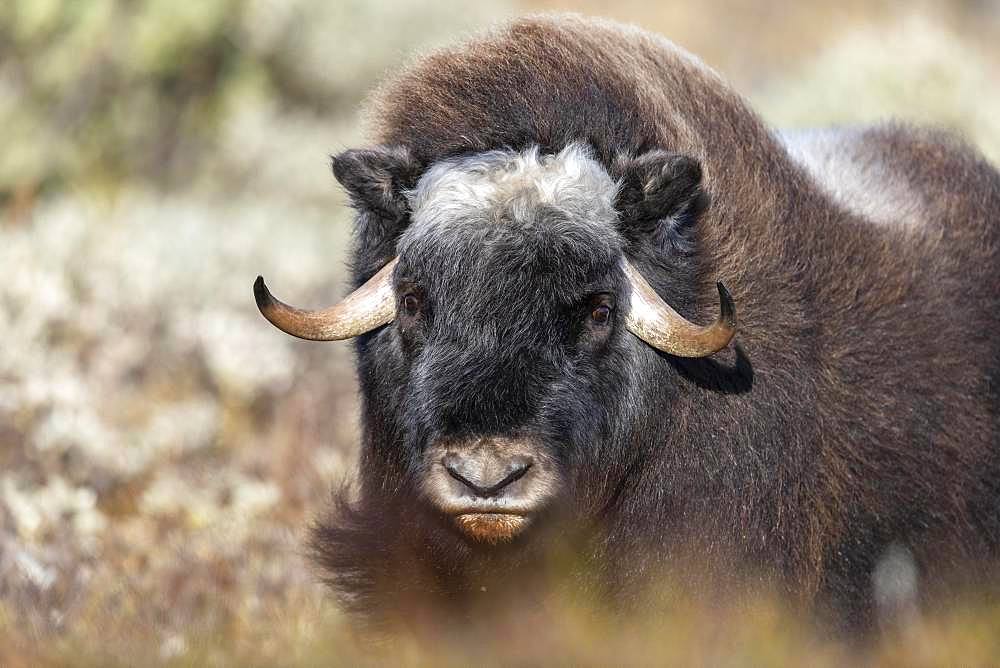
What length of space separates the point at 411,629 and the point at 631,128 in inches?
54.8

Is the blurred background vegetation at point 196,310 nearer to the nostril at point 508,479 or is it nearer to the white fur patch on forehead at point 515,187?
the nostril at point 508,479

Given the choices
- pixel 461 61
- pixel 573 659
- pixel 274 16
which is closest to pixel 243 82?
pixel 274 16

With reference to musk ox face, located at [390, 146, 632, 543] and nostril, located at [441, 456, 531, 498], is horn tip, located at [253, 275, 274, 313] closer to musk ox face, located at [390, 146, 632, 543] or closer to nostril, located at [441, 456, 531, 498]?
musk ox face, located at [390, 146, 632, 543]

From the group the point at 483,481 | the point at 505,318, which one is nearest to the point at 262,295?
the point at 505,318

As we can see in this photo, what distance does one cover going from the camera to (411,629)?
3816 mm

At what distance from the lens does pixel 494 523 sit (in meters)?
3.18

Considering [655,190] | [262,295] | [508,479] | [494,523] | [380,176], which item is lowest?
[494,523]

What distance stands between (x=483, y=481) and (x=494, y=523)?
4.7 inches

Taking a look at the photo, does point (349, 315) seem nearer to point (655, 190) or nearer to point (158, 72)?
point (655, 190)

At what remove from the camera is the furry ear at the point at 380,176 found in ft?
12.0

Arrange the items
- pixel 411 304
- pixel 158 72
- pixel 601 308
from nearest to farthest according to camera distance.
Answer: pixel 601 308
pixel 411 304
pixel 158 72

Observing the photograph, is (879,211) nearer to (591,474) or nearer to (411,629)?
(591,474)

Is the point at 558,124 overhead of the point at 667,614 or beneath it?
overhead

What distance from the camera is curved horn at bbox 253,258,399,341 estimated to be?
362cm
